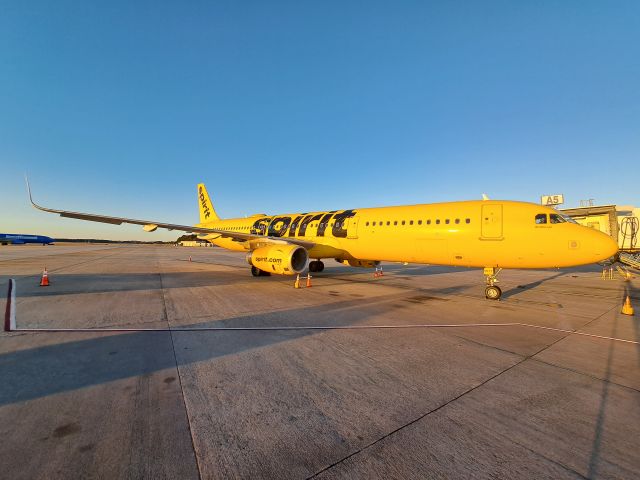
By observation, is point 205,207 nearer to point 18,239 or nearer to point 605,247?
point 605,247

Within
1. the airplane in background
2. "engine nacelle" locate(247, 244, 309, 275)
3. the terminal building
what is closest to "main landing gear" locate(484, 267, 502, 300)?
"engine nacelle" locate(247, 244, 309, 275)

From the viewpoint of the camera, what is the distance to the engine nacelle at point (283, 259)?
11.3m

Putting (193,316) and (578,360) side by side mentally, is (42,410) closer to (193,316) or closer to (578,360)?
(193,316)

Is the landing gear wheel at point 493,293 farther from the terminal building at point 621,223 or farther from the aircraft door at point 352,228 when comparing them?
the terminal building at point 621,223

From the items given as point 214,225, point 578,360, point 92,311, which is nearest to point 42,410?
point 92,311

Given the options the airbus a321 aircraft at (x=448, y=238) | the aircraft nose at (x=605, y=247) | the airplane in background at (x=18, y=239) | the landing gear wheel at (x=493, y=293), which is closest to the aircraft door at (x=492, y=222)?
the airbus a321 aircraft at (x=448, y=238)

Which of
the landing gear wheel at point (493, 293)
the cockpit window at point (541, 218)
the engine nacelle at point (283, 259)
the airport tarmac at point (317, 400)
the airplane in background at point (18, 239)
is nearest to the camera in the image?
the airport tarmac at point (317, 400)

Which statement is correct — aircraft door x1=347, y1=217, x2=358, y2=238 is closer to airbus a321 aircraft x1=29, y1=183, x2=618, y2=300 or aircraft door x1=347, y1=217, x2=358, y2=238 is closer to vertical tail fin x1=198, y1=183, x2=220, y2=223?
airbus a321 aircraft x1=29, y1=183, x2=618, y2=300

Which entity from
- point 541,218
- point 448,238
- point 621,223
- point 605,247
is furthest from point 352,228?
point 621,223

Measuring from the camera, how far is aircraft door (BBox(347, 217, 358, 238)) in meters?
12.8

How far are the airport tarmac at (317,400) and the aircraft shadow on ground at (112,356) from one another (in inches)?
1.1

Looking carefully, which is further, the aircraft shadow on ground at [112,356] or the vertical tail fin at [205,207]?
the vertical tail fin at [205,207]

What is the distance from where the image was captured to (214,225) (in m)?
23.6

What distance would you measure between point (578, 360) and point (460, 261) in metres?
5.61
